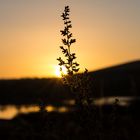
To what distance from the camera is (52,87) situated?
7094cm

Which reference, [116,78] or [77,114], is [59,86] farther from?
[77,114]

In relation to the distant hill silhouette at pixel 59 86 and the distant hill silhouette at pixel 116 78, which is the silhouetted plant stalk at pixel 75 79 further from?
the distant hill silhouette at pixel 116 78

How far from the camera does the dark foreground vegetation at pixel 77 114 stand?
605 centimetres

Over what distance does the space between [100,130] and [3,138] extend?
5.15 meters

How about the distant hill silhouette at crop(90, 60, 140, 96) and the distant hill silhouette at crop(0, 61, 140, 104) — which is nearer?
the distant hill silhouette at crop(0, 61, 140, 104)

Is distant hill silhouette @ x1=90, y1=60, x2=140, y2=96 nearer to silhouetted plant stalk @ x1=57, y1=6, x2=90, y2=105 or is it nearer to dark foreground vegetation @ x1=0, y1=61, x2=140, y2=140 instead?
dark foreground vegetation @ x1=0, y1=61, x2=140, y2=140

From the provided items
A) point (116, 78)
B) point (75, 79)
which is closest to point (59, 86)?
point (116, 78)

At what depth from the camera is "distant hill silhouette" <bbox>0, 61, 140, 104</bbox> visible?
182 ft

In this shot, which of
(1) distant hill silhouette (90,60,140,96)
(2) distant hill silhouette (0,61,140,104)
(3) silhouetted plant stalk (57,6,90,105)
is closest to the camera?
(3) silhouetted plant stalk (57,6,90,105)

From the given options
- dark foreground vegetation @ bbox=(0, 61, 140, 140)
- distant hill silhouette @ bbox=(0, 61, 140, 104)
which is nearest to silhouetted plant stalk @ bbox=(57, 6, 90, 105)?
dark foreground vegetation @ bbox=(0, 61, 140, 140)

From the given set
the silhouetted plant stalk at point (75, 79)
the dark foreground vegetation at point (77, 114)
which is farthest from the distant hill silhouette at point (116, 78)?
the silhouetted plant stalk at point (75, 79)

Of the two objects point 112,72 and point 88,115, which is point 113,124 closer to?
point 88,115

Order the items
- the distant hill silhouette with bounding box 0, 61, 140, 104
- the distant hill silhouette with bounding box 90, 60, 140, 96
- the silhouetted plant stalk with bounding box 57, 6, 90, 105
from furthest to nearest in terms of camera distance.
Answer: the distant hill silhouette with bounding box 90, 60, 140, 96 → the distant hill silhouette with bounding box 0, 61, 140, 104 → the silhouetted plant stalk with bounding box 57, 6, 90, 105

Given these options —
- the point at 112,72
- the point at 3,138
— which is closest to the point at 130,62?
the point at 112,72
